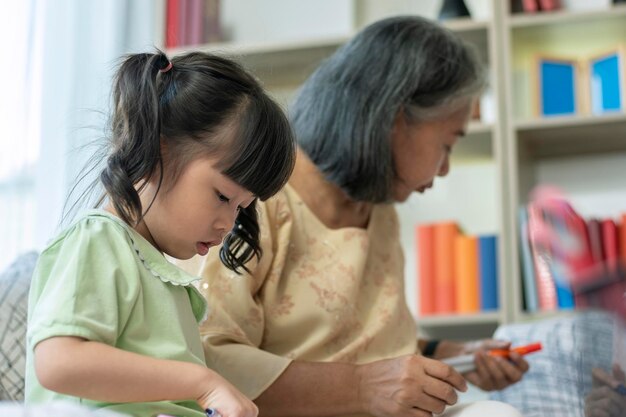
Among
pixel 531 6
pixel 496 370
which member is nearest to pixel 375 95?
pixel 496 370

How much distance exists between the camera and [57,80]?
7.80ft

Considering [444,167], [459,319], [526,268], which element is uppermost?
[444,167]

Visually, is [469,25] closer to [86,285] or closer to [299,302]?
[299,302]

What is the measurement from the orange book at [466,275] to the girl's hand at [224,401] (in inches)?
61.0

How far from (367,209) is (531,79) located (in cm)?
100

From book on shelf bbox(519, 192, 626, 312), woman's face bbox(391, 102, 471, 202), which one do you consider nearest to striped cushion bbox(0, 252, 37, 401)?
woman's face bbox(391, 102, 471, 202)

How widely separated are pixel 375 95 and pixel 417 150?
118 mm

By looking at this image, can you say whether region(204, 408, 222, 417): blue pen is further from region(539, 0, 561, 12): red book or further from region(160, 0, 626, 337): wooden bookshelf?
region(539, 0, 561, 12): red book

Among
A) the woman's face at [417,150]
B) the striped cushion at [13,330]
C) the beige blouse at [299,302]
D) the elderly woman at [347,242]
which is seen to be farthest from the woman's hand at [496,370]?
the striped cushion at [13,330]

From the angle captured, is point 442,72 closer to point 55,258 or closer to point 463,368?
point 463,368

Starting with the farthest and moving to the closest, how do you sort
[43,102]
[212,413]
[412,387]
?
[43,102] < [412,387] < [212,413]

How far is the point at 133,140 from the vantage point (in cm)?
118

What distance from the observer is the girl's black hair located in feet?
3.85

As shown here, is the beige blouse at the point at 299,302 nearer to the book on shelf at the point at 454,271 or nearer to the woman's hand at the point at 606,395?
the woman's hand at the point at 606,395
